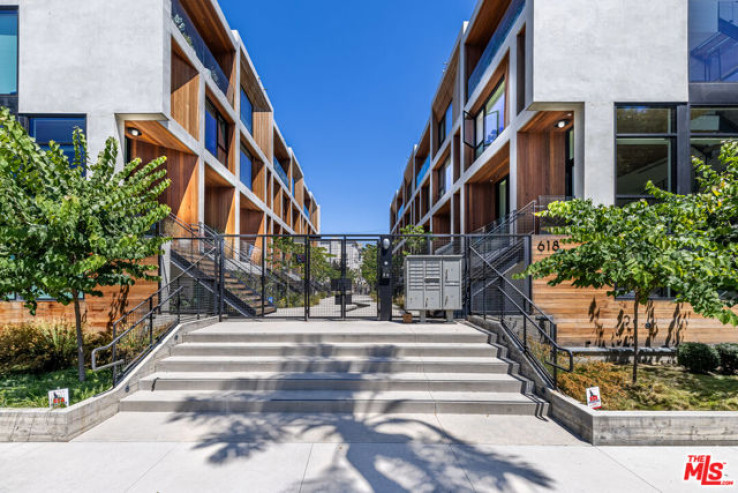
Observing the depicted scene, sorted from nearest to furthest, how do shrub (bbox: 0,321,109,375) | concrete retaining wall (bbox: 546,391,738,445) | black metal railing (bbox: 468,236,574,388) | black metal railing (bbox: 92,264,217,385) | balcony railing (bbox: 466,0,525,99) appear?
concrete retaining wall (bbox: 546,391,738,445) → black metal railing (bbox: 468,236,574,388) → shrub (bbox: 0,321,109,375) → black metal railing (bbox: 92,264,217,385) → balcony railing (bbox: 466,0,525,99)

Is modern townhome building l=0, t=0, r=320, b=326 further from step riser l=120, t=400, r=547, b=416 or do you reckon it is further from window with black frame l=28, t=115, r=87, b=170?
step riser l=120, t=400, r=547, b=416

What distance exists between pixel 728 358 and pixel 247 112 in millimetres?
22174

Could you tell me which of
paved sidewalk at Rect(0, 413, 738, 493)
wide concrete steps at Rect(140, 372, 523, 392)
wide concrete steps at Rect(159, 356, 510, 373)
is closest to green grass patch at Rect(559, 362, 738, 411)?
paved sidewalk at Rect(0, 413, 738, 493)

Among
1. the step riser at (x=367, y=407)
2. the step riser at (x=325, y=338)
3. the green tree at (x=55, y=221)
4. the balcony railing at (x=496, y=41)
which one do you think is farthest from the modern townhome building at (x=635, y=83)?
the green tree at (x=55, y=221)

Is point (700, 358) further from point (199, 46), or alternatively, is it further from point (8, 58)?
point (8, 58)

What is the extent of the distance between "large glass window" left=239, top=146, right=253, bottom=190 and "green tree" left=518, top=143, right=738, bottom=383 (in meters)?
17.1

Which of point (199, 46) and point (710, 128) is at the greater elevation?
point (199, 46)

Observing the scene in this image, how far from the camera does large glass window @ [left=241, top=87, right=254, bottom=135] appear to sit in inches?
761

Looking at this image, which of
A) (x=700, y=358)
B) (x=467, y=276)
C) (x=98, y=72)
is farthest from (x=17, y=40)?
(x=700, y=358)

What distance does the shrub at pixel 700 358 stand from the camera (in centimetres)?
673

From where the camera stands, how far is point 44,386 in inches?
210

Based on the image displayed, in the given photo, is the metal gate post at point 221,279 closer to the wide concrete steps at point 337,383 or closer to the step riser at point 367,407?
the wide concrete steps at point 337,383

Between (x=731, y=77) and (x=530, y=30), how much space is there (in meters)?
5.71

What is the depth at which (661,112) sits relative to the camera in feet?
31.2
